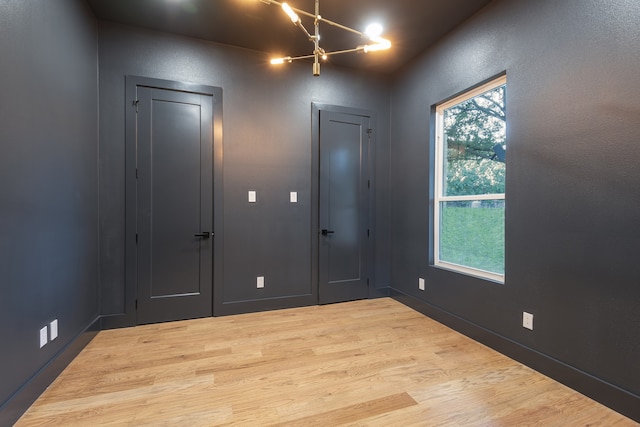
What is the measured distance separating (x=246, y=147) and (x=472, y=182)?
241 centimetres

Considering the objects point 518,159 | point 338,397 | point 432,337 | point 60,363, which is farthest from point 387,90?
point 60,363

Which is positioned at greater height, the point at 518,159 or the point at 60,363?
the point at 518,159

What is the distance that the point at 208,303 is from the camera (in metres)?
3.07

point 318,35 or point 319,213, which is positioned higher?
point 318,35

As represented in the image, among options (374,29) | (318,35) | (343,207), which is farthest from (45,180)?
(374,29)

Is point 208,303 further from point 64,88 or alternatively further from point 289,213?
point 64,88

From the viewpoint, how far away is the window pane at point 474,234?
8.22 feet

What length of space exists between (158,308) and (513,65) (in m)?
3.92

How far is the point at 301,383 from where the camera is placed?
6.22ft

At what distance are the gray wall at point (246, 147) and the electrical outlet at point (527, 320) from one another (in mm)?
2128

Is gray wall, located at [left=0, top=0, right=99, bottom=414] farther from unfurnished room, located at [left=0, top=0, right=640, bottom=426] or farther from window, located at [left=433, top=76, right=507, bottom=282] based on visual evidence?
window, located at [left=433, top=76, right=507, bottom=282]

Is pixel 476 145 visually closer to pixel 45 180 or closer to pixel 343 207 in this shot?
pixel 343 207

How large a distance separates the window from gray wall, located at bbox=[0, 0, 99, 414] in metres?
3.37

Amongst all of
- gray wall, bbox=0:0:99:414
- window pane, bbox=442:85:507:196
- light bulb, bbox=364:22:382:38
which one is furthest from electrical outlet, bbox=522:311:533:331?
gray wall, bbox=0:0:99:414
